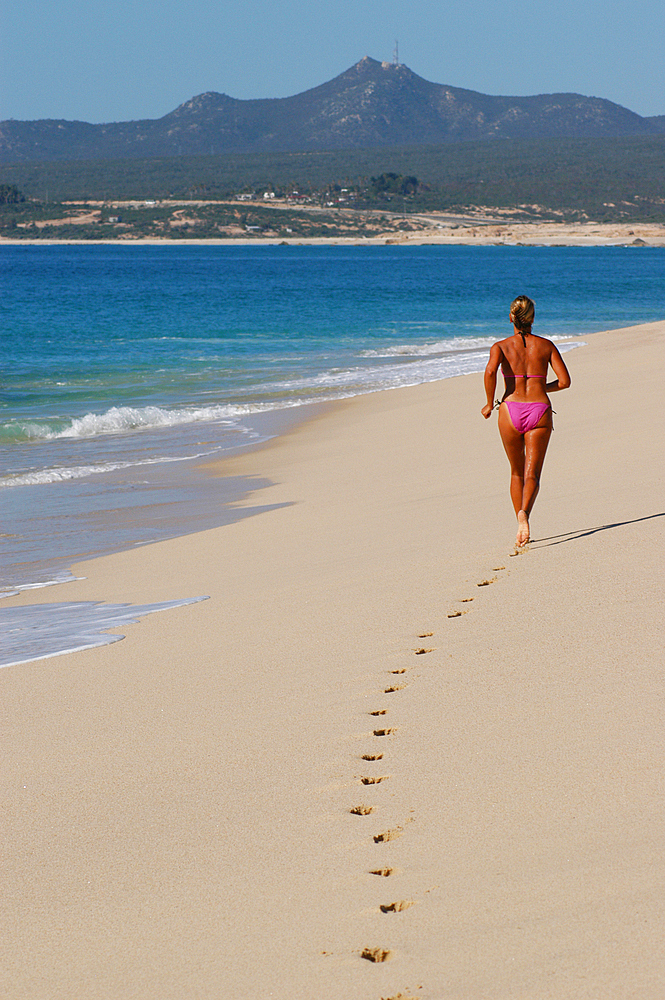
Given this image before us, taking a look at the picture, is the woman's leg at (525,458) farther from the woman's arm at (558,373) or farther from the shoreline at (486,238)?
the shoreline at (486,238)

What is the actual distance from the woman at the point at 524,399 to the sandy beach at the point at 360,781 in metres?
0.34

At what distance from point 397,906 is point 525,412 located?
145 inches

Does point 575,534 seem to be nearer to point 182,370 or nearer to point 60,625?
point 60,625

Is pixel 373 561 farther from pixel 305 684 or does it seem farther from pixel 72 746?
pixel 72 746

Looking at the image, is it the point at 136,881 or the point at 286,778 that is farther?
the point at 286,778

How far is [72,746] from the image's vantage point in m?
3.76

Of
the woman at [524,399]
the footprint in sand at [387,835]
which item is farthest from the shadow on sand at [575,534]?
the footprint in sand at [387,835]

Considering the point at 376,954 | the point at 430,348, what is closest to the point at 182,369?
the point at 430,348

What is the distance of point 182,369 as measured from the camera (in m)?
22.5

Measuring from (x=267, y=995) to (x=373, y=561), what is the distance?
12.7 feet

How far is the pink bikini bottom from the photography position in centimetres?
576

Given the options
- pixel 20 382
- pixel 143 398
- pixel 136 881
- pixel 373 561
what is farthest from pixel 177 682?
pixel 20 382

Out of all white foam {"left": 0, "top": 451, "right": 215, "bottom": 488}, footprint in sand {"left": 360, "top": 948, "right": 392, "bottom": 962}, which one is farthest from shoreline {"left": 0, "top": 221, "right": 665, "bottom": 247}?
footprint in sand {"left": 360, "top": 948, "right": 392, "bottom": 962}

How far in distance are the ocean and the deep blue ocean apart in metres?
0.05
